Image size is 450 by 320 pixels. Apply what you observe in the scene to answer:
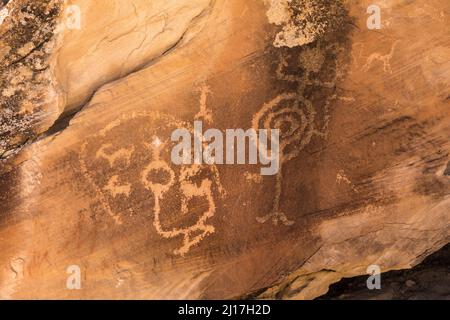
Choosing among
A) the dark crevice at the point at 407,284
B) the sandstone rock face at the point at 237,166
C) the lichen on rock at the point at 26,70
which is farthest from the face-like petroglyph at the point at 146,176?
the dark crevice at the point at 407,284

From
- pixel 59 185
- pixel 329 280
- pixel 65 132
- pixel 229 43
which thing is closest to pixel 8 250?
pixel 59 185

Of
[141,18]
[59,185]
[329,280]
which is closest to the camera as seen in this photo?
[59,185]

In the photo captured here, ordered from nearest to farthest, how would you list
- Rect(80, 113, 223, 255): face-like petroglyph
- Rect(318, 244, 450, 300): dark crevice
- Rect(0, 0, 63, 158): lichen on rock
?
Rect(80, 113, 223, 255): face-like petroglyph → Rect(0, 0, 63, 158): lichen on rock → Rect(318, 244, 450, 300): dark crevice

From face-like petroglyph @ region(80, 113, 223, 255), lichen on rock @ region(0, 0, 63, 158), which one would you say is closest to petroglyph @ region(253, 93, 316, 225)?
face-like petroglyph @ region(80, 113, 223, 255)

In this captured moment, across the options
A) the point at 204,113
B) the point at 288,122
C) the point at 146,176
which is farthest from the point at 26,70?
the point at 288,122

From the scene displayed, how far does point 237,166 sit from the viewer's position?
2684 mm

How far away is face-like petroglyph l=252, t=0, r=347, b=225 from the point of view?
8.79ft

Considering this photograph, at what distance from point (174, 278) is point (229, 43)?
136 cm

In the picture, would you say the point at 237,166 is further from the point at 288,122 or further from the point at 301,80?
the point at 301,80

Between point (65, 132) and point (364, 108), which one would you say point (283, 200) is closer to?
point (364, 108)

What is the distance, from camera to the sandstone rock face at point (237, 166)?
2670 mm

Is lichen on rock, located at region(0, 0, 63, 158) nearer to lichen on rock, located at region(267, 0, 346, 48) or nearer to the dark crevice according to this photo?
lichen on rock, located at region(267, 0, 346, 48)

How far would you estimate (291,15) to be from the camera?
106 inches

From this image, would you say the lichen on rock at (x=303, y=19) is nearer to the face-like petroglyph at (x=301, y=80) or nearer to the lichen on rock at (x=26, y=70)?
the face-like petroglyph at (x=301, y=80)
